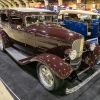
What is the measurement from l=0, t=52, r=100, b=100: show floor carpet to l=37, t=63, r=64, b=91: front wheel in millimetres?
126

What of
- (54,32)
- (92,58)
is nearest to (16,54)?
(54,32)

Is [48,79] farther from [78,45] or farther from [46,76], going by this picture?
[78,45]

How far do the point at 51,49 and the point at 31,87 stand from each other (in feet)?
3.07

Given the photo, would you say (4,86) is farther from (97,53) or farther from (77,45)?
(97,53)

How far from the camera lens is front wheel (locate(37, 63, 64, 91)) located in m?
2.32

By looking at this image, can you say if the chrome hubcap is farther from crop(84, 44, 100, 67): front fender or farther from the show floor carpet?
crop(84, 44, 100, 67): front fender

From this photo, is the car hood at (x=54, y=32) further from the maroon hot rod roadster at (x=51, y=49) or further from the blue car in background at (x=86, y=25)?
the blue car in background at (x=86, y=25)

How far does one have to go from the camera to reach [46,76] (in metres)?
2.54

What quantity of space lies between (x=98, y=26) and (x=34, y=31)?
13.3 feet

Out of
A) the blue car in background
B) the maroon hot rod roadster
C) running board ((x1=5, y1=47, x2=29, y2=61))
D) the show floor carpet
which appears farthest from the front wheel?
the blue car in background

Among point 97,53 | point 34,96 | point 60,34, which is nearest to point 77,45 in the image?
point 60,34

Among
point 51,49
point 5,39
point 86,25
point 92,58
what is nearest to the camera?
point 51,49

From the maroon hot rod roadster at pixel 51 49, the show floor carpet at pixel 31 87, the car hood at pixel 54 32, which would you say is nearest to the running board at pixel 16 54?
the maroon hot rod roadster at pixel 51 49

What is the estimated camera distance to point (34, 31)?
10.1 ft
